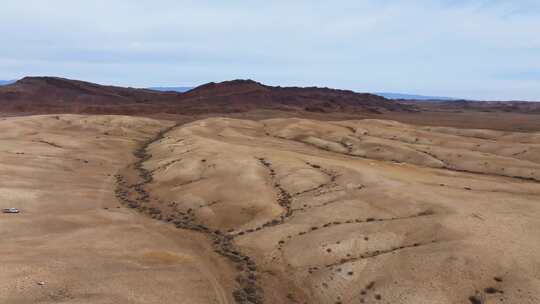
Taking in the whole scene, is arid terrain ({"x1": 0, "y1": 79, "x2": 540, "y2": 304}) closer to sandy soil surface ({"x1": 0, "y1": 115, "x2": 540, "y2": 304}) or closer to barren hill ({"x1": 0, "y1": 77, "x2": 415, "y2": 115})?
sandy soil surface ({"x1": 0, "y1": 115, "x2": 540, "y2": 304})

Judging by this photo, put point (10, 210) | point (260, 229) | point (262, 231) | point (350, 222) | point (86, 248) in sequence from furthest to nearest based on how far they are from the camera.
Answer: point (10, 210), point (260, 229), point (262, 231), point (350, 222), point (86, 248)

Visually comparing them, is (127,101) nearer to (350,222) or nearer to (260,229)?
(260,229)

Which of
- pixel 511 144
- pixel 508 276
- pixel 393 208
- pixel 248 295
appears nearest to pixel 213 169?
pixel 393 208

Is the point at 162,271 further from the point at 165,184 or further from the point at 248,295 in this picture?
the point at 165,184

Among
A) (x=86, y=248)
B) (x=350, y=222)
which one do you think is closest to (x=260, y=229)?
(x=350, y=222)

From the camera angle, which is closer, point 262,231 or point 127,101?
point 262,231
